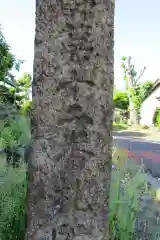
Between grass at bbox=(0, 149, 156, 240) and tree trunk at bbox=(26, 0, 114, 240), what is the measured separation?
42cm

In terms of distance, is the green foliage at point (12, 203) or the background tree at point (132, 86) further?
the background tree at point (132, 86)

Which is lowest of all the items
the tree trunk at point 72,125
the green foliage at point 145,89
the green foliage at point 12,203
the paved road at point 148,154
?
the paved road at point 148,154

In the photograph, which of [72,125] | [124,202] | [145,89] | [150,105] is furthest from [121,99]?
[72,125]

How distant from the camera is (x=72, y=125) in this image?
69.9 inches

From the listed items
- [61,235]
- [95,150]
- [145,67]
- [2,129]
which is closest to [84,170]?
[95,150]

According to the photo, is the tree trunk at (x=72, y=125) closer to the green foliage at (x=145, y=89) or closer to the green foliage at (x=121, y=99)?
the green foliage at (x=145, y=89)

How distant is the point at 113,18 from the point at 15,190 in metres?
1.15

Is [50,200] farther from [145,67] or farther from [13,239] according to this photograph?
[145,67]

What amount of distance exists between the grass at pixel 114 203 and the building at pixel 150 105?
3114 centimetres

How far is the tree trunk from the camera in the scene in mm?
1774

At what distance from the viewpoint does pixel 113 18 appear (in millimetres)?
1880

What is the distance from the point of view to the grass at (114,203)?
2.20m

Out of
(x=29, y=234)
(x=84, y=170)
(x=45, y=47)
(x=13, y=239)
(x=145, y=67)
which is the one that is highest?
(x=145, y=67)

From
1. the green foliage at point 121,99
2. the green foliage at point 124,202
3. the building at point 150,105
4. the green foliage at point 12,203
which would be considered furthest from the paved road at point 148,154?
the green foliage at point 121,99
